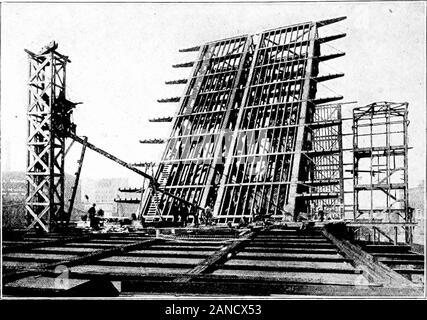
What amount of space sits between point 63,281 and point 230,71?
21.0 metres

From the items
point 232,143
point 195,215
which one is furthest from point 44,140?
point 232,143

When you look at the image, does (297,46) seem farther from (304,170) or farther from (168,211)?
(168,211)

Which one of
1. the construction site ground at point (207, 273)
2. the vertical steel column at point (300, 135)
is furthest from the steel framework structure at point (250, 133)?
the construction site ground at point (207, 273)

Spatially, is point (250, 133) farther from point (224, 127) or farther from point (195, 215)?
point (195, 215)

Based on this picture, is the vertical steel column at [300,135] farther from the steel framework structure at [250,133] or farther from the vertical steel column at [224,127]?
the vertical steel column at [224,127]

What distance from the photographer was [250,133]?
20781 millimetres

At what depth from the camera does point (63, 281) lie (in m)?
3.78

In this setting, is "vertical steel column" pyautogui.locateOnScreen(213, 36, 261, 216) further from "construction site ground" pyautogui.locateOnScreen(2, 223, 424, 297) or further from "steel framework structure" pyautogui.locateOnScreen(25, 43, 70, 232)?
"construction site ground" pyautogui.locateOnScreen(2, 223, 424, 297)

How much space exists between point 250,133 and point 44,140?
11.6 metres

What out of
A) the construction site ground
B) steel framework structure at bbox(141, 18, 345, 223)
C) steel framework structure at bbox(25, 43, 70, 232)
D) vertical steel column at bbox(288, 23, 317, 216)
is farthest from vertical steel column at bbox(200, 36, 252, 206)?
the construction site ground

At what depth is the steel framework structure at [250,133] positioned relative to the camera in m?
19.3

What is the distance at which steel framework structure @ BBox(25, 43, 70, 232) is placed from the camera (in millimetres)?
11164

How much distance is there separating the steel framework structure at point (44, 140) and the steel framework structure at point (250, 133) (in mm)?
8446

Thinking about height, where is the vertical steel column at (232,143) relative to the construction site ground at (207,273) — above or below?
above
